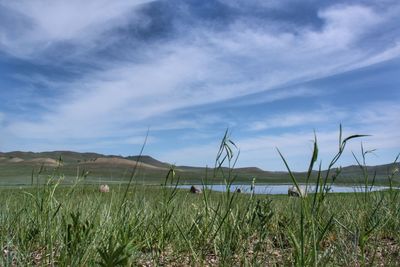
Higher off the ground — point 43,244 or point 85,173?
point 85,173

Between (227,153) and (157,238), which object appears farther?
(157,238)

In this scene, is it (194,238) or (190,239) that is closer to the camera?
(190,239)

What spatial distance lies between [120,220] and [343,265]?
1624 millimetres

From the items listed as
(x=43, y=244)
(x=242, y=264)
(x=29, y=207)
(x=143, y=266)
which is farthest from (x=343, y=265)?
(x=29, y=207)

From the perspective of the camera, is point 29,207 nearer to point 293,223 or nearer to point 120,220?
point 120,220

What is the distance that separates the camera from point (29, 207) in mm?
4062

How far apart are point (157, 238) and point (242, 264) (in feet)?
2.88

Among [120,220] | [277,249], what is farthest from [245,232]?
[120,220]

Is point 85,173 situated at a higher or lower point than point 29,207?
higher

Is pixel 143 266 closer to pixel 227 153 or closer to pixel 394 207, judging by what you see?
pixel 227 153

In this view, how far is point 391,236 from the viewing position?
12.3ft

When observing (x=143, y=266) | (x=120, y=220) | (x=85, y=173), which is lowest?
(x=143, y=266)

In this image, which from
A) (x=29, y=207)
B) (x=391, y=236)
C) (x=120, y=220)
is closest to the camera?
(x=120, y=220)

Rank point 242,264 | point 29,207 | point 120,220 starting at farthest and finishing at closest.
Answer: point 29,207
point 120,220
point 242,264
